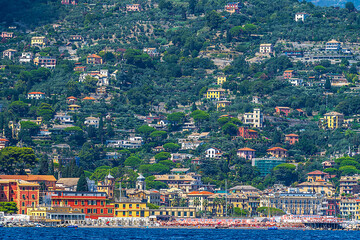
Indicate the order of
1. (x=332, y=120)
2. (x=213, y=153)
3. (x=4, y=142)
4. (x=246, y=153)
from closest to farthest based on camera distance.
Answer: (x=4, y=142)
(x=213, y=153)
(x=246, y=153)
(x=332, y=120)

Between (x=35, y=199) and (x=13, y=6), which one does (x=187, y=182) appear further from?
(x=13, y=6)

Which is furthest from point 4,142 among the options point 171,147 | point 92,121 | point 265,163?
point 265,163

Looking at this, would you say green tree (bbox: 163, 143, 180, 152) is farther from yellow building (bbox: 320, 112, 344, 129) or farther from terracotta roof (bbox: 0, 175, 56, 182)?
terracotta roof (bbox: 0, 175, 56, 182)

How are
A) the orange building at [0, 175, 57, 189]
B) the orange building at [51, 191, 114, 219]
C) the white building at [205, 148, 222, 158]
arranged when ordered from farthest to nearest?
the white building at [205, 148, 222, 158]
the orange building at [0, 175, 57, 189]
the orange building at [51, 191, 114, 219]

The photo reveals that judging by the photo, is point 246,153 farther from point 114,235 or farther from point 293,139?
point 114,235

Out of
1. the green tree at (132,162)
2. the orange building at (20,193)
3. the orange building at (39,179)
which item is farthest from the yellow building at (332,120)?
the orange building at (20,193)

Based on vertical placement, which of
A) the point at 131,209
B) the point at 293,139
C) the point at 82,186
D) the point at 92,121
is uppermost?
the point at 92,121

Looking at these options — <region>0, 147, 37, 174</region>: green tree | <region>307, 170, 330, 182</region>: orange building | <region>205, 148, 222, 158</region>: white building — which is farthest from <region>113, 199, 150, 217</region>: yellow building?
<region>205, 148, 222, 158</region>: white building
